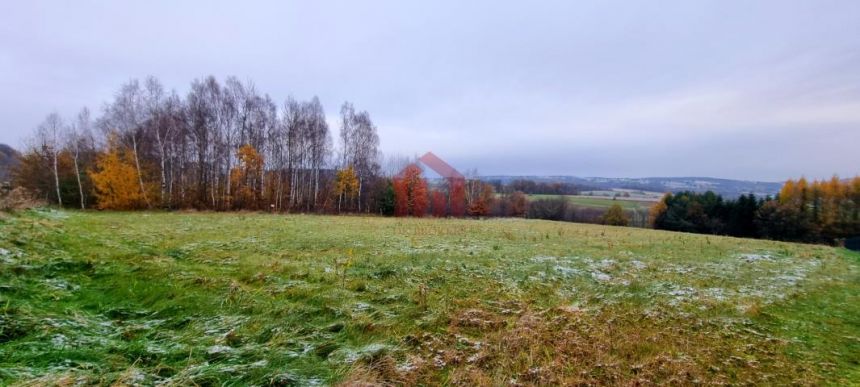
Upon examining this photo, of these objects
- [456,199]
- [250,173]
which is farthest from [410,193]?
[250,173]

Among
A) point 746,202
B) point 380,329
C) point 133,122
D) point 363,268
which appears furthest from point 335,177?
point 746,202

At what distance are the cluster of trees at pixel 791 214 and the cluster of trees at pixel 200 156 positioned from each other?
44628mm

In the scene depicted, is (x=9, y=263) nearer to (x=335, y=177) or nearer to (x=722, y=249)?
(x=722, y=249)

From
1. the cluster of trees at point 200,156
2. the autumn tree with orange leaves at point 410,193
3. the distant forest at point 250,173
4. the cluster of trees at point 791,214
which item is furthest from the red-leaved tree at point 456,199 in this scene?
the cluster of trees at point 791,214

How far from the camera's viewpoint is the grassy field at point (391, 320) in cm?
342

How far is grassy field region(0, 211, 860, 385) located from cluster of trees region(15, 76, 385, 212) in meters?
23.1

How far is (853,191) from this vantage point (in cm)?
3709

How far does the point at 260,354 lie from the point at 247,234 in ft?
35.5

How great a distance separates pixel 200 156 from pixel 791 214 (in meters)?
63.7

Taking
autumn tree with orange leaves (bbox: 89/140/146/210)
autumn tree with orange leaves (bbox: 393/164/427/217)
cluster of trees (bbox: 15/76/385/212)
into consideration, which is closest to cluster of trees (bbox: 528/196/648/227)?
autumn tree with orange leaves (bbox: 393/164/427/217)

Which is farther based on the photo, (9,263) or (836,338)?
(9,263)

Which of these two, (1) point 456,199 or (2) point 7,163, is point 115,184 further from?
(1) point 456,199

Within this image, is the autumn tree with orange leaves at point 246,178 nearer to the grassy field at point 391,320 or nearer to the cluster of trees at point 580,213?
the grassy field at point 391,320

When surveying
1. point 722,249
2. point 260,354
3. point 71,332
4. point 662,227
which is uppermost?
point 71,332
